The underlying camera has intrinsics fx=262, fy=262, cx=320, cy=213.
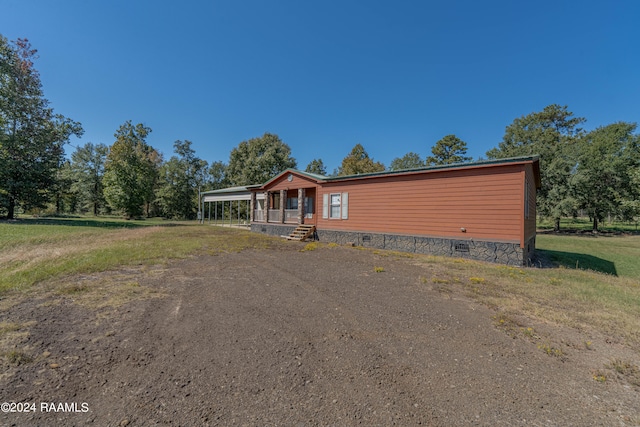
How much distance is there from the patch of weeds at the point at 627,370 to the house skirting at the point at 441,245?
643 cm

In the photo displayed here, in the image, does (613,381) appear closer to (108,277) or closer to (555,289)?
(555,289)

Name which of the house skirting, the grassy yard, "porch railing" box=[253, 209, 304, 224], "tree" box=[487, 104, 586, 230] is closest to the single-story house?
the house skirting

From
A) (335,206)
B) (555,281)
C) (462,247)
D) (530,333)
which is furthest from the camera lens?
(335,206)

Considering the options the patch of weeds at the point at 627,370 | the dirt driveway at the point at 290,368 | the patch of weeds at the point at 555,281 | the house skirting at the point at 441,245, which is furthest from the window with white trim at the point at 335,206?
the patch of weeds at the point at 627,370

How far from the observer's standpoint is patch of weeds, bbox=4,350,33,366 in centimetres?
Answer: 278

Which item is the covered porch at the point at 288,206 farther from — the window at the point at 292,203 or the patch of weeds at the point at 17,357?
the patch of weeds at the point at 17,357

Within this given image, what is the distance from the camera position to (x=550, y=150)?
26656 mm

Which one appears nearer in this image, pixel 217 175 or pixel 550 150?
pixel 550 150

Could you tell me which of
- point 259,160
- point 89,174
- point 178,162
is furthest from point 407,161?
point 89,174

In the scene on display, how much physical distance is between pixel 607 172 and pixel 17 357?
123ft

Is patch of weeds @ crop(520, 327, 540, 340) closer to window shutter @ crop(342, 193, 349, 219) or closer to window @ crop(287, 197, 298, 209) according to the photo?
window shutter @ crop(342, 193, 349, 219)

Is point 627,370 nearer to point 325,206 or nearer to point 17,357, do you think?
point 17,357

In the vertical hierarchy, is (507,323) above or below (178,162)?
below

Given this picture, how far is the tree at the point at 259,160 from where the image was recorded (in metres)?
35.1
